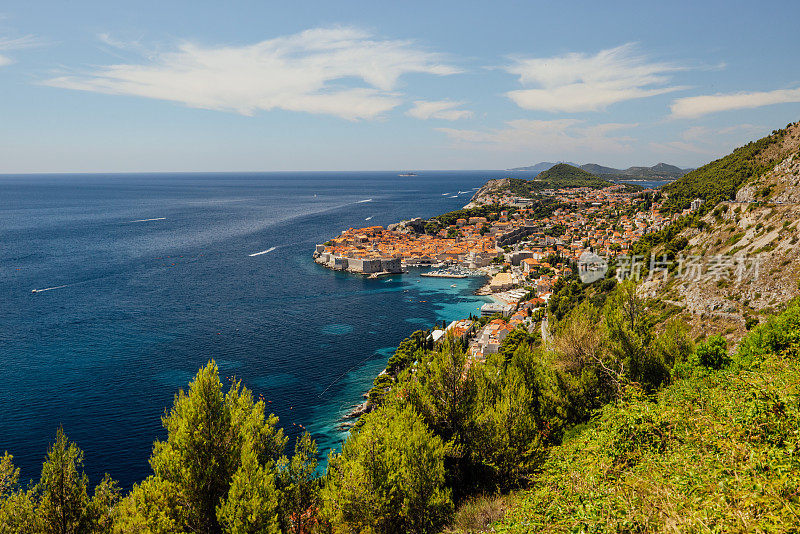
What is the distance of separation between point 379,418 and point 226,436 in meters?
4.48

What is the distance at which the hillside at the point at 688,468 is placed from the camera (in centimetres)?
552

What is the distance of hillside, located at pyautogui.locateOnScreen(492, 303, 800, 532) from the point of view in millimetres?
5516

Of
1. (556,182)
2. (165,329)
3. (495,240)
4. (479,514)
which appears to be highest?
(556,182)

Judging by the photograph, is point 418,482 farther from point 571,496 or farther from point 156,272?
point 156,272

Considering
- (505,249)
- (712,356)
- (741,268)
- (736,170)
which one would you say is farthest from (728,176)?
(712,356)

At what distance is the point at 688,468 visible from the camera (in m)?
6.77

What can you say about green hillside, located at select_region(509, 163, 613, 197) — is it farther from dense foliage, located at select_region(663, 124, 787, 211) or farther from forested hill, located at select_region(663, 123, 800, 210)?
forested hill, located at select_region(663, 123, 800, 210)

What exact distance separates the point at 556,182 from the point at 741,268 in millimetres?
158811

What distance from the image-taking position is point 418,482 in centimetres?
1071

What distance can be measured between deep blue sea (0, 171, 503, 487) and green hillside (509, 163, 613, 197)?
94229 millimetres

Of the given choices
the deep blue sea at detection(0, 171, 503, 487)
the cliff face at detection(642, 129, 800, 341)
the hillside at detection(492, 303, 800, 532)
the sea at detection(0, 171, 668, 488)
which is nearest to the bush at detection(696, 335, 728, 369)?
the hillside at detection(492, 303, 800, 532)

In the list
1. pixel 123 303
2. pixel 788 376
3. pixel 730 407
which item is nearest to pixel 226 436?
pixel 730 407

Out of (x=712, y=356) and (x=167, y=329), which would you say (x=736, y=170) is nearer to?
(x=712, y=356)

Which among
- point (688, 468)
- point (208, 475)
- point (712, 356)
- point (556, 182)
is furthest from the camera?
point (556, 182)
